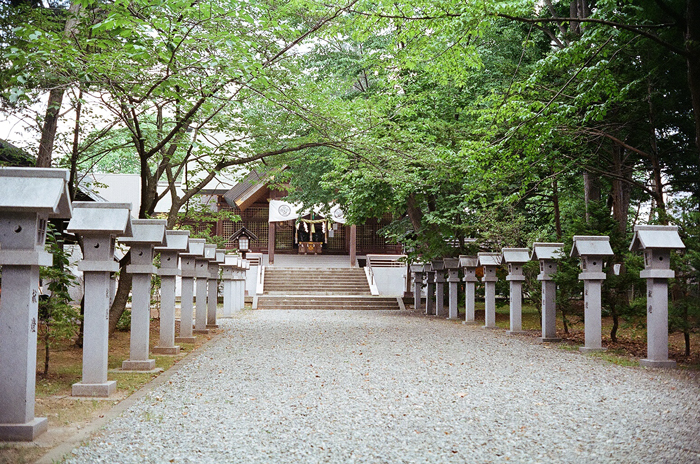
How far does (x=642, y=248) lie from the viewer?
7.98m

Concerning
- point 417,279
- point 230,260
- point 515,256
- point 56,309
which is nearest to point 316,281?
point 417,279

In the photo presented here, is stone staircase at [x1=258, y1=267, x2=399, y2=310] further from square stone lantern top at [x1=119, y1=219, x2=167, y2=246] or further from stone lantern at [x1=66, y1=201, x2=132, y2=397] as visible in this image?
stone lantern at [x1=66, y1=201, x2=132, y2=397]

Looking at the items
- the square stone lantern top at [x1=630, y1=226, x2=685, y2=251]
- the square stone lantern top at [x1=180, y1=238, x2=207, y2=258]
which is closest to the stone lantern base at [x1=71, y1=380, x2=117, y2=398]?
the square stone lantern top at [x1=180, y1=238, x2=207, y2=258]

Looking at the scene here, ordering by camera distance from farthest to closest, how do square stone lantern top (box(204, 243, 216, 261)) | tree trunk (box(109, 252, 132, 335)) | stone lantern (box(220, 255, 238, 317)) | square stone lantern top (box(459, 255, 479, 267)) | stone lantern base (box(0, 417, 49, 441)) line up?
stone lantern (box(220, 255, 238, 317)) → square stone lantern top (box(459, 255, 479, 267)) → square stone lantern top (box(204, 243, 216, 261)) → tree trunk (box(109, 252, 132, 335)) → stone lantern base (box(0, 417, 49, 441))

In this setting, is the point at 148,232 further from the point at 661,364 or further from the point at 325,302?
the point at 325,302

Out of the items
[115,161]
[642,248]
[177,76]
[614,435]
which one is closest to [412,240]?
[642,248]

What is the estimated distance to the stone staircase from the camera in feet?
72.6

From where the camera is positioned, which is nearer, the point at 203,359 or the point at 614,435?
the point at 614,435

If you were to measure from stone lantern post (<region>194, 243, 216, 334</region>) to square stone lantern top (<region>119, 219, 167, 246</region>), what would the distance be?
3.35m

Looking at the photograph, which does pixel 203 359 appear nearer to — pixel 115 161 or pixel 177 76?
pixel 177 76

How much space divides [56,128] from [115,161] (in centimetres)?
3126

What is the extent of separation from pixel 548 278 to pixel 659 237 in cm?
271

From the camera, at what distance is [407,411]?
17.3ft

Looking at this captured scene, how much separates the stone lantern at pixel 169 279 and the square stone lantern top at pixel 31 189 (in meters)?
3.91
